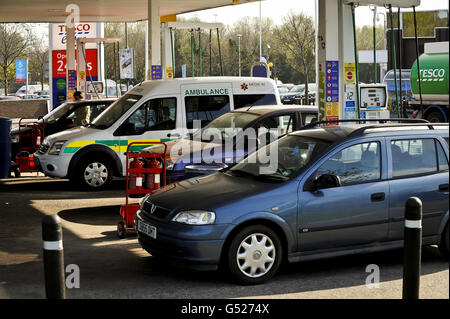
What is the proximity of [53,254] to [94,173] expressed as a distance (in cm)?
907

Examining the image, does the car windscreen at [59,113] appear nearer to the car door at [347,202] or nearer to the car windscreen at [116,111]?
the car windscreen at [116,111]

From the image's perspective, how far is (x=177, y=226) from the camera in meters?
6.81

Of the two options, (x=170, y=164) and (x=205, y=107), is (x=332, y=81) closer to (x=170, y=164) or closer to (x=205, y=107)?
(x=205, y=107)

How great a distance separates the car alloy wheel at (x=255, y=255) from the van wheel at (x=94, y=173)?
7.51m

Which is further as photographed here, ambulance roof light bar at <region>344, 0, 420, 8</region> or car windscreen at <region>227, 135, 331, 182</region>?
ambulance roof light bar at <region>344, 0, 420, 8</region>

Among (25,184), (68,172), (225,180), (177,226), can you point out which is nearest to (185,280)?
(177,226)

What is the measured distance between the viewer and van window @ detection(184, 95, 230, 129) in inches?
535

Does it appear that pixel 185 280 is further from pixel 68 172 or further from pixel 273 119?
pixel 68 172

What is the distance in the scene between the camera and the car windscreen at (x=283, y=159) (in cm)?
727

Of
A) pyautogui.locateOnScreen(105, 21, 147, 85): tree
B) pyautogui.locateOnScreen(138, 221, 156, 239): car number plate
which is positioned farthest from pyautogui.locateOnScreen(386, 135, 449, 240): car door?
pyautogui.locateOnScreen(105, 21, 147, 85): tree

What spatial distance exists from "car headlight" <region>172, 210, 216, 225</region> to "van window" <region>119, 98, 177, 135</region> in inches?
268

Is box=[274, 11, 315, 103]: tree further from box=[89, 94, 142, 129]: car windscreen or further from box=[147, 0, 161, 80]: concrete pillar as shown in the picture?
box=[89, 94, 142, 129]: car windscreen
